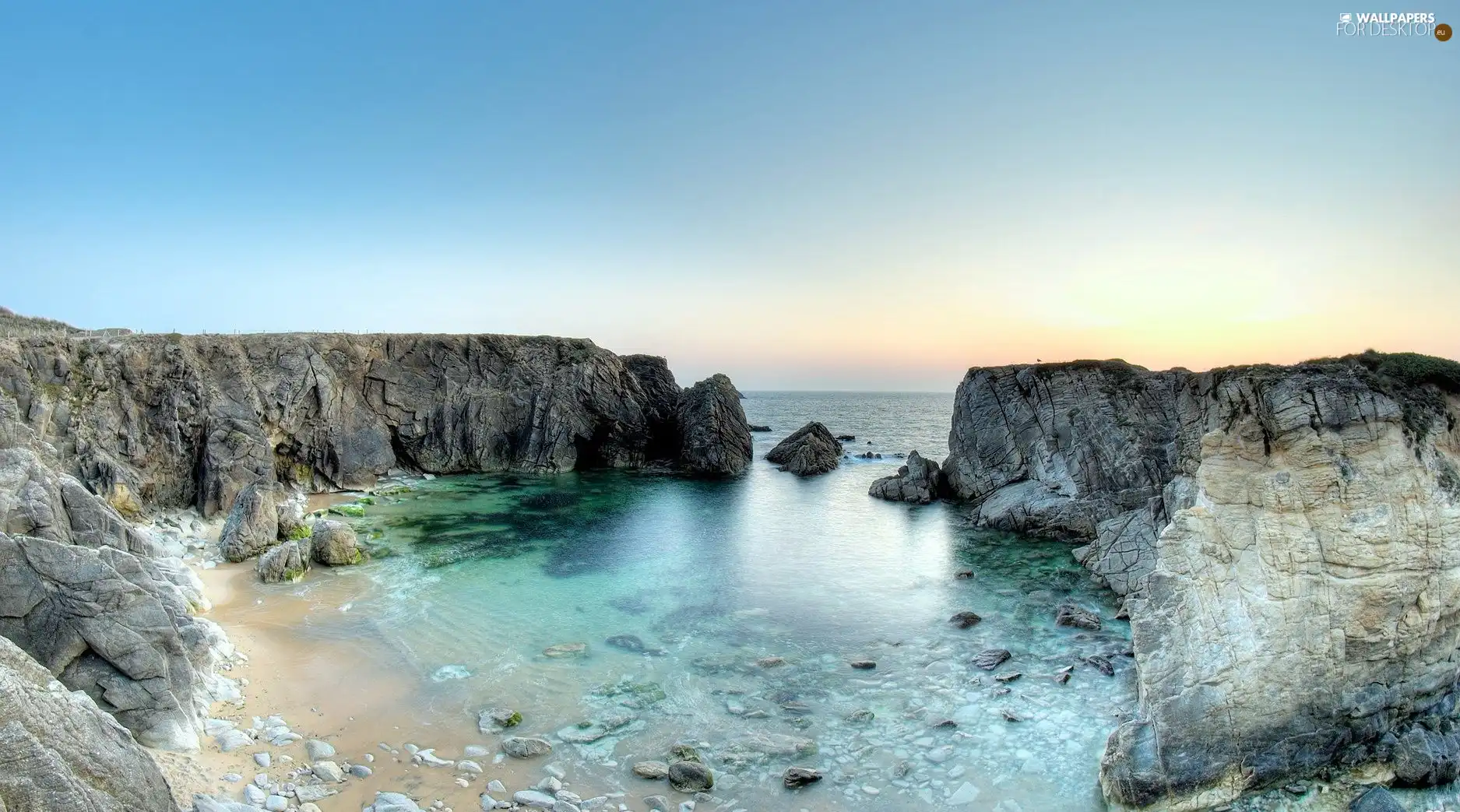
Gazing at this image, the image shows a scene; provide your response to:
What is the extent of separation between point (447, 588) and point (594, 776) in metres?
12.8

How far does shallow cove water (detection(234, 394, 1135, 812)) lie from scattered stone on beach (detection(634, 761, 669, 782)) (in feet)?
0.54

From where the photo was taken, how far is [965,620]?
68.3 ft

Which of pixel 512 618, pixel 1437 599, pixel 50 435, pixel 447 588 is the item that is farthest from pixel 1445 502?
pixel 50 435

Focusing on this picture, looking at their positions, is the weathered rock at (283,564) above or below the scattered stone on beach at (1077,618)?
above

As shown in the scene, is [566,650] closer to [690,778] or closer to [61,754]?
[690,778]

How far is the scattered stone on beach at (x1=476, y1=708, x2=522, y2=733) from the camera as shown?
13.9m

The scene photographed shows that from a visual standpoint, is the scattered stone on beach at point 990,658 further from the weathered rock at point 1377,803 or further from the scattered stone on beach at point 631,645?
the scattered stone on beach at point 631,645

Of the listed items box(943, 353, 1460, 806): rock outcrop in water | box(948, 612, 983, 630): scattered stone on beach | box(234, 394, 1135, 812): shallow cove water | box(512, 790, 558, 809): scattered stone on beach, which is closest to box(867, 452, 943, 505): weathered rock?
box(234, 394, 1135, 812): shallow cove water

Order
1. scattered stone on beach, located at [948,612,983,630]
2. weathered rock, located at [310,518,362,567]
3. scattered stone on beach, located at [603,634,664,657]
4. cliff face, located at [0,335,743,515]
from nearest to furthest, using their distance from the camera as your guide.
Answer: scattered stone on beach, located at [603,634,664,657] → scattered stone on beach, located at [948,612,983,630] → weathered rock, located at [310,518,362,567] → cliff face, located at [0,335,743,515]

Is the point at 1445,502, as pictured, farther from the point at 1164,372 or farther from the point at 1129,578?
the point at 1164,372

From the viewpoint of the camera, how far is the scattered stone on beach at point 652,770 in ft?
41.0

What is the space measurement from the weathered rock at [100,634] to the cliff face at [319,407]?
1846 cm

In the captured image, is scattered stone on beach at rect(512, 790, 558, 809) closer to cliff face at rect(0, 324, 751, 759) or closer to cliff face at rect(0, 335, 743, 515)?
cliff face at rect(0, 324, 751, 759)

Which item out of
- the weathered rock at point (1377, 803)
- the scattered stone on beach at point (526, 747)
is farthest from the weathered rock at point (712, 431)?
the weathered rock at point (1377, 803)
